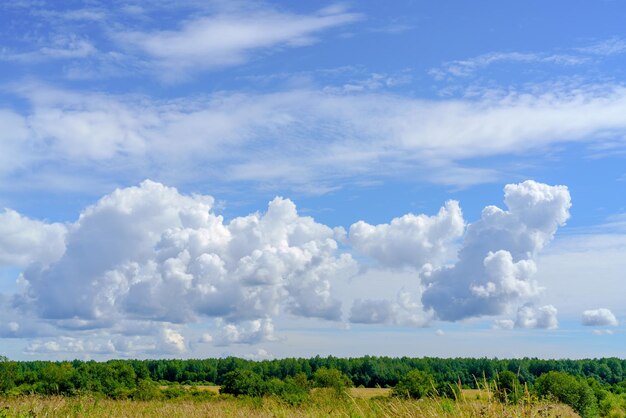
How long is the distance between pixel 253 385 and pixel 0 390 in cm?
2154

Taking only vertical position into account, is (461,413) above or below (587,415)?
above

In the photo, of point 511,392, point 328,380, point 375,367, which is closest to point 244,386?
point 328,380

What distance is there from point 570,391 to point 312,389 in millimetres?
23934

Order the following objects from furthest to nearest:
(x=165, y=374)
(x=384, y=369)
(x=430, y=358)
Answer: (x=430, y=358) < (x=165, y=374) < (x=384, y=369)

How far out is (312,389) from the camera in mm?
63875

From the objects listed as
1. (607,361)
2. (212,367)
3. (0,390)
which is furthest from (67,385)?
(607,361)

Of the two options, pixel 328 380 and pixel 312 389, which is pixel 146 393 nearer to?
pixel 312 389

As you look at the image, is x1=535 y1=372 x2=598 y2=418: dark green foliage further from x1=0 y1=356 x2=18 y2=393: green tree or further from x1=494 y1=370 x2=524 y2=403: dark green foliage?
x1=0 y1=356 x2=18 y2=393: green tree

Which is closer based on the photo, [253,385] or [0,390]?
[0,390]

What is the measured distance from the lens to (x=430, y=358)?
5384 inches

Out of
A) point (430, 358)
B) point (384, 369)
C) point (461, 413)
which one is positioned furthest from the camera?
point (430, 358)

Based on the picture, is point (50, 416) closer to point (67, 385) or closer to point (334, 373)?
point (67, 385)

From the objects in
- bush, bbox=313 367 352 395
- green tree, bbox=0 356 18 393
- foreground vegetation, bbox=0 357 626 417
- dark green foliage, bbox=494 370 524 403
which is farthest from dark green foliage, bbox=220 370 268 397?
dark green foliage, bbox=494 370 524 403

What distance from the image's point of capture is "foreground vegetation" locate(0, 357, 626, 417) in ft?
50.1
